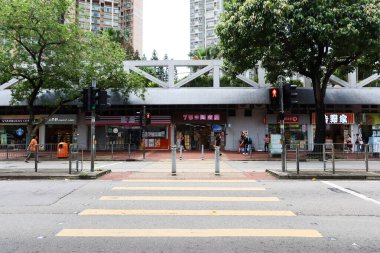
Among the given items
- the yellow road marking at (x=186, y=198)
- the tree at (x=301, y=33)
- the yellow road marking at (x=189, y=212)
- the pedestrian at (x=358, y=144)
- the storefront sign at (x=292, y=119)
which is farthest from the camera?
the storefront sign at (x=292, y=119)

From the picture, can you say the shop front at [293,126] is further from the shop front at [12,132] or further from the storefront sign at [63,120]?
the shop front at [12,132]

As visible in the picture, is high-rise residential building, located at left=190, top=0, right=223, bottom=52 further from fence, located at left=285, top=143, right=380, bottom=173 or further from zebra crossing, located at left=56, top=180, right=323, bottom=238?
zebra crossing, located at left=56, top=180, right=323, bottom=238

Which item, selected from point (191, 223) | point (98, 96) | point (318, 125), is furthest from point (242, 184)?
point (318, 125)

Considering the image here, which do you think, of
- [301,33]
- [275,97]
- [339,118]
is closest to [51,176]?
[275,97]

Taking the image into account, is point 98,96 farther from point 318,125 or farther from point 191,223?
point 318,125

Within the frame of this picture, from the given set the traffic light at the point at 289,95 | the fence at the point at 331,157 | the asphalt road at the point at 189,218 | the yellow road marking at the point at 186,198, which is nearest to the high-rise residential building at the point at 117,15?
the fence at the point at 331,157

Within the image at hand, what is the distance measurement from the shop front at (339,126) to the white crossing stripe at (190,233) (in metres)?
27.5

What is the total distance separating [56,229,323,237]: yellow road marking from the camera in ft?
19.3

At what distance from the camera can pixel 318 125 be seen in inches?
985

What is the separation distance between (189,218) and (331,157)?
9340 millimetres

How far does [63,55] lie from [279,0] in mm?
13674

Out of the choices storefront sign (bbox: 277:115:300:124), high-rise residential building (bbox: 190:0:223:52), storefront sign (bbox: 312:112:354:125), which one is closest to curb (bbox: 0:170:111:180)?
storefront sign (bbox: 277:115:300:124)

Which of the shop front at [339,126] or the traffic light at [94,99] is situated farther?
the shop front at [339,126]

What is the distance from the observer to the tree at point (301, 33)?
802 inches
